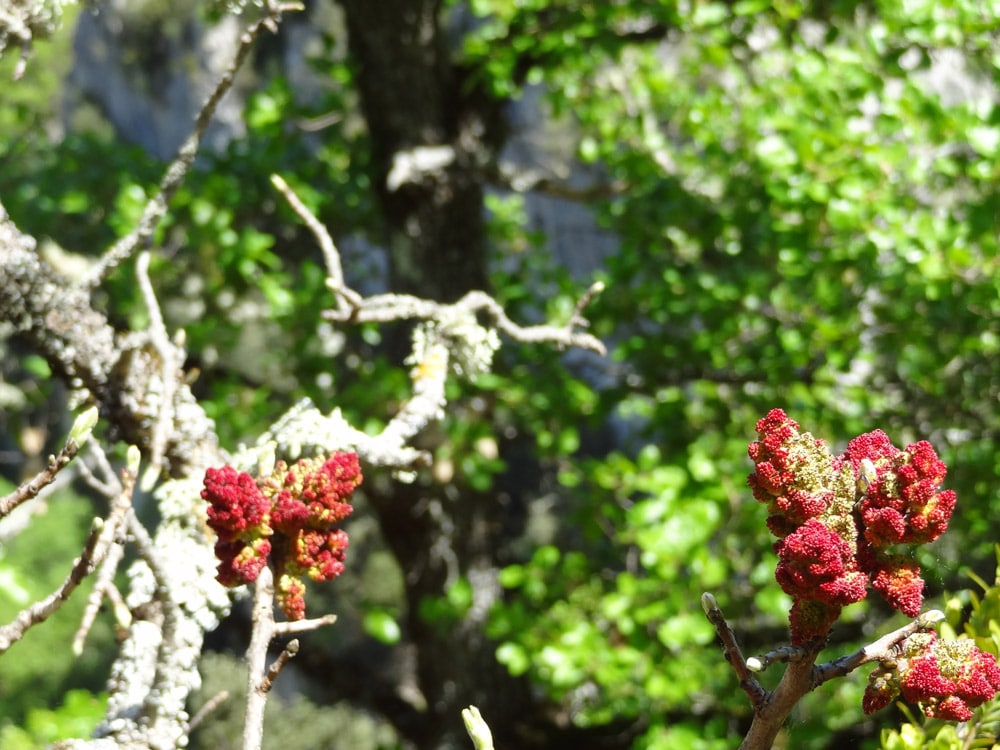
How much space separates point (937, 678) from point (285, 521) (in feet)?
2.29

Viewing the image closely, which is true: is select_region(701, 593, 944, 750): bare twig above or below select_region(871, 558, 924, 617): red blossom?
below

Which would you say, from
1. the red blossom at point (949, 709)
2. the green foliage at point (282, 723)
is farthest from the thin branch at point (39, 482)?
the green foliage at point (282, 723)

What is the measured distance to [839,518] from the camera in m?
0.94

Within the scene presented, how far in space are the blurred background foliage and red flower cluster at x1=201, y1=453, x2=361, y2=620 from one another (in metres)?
1.76

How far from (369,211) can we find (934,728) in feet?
10.9

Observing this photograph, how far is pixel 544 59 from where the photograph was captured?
12.3 ft

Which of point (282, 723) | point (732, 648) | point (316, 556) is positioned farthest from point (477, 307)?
point (282, 723)

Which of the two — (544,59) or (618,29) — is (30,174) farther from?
(618,29)

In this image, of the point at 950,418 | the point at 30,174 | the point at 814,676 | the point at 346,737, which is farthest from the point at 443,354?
the point at 346,737

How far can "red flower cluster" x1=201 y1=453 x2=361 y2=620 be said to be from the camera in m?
1.09

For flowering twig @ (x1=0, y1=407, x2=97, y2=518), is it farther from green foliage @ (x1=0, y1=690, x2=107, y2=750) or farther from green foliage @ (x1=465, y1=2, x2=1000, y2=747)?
green foliage @ (x1=465, y1=2, x2=1000, y2=747)

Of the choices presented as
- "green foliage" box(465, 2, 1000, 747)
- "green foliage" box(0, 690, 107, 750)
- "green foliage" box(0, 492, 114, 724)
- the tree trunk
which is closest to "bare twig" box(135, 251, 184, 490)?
"green foliage" box(0, 690, 107, 750)

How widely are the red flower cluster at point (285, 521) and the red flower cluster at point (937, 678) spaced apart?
23.5 inches

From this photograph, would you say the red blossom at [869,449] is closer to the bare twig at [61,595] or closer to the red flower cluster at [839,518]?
the red flower cluster at [839,518]
